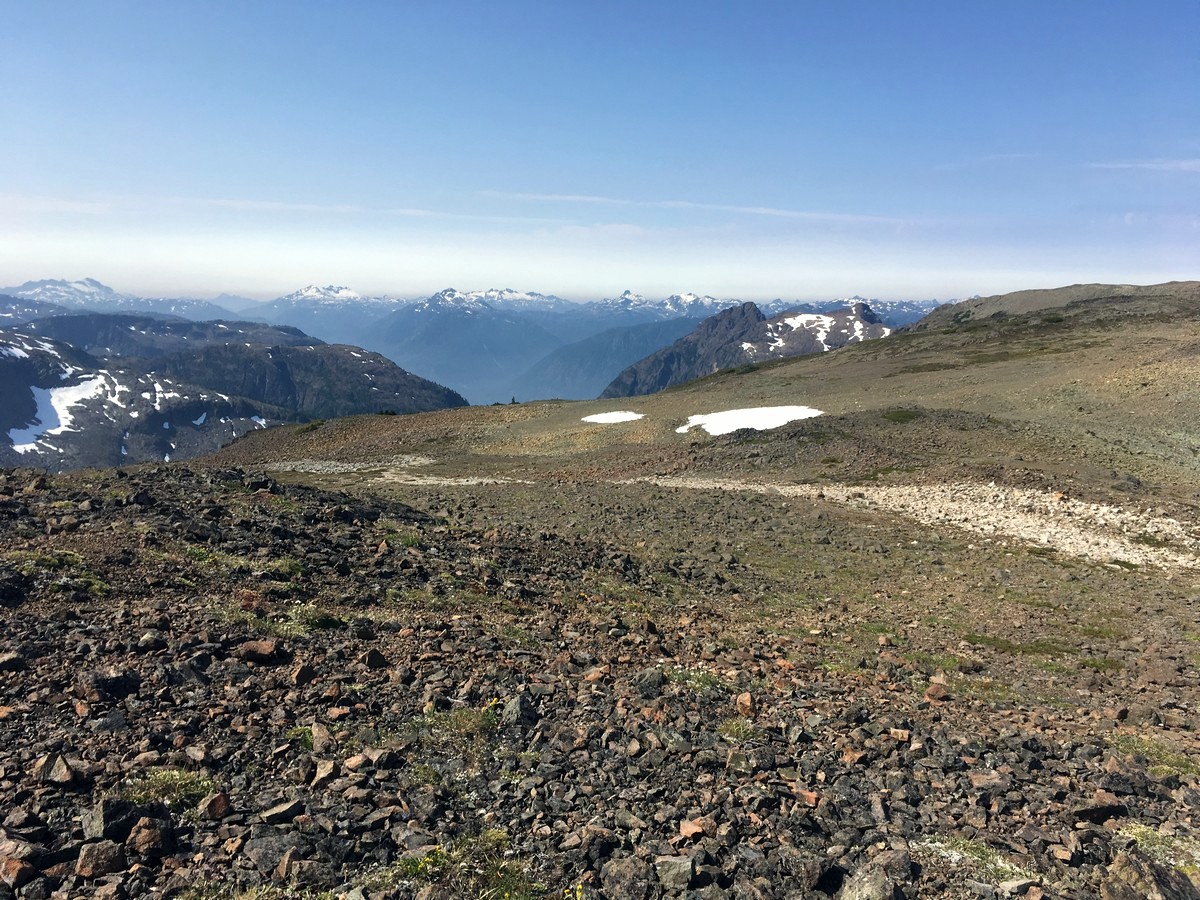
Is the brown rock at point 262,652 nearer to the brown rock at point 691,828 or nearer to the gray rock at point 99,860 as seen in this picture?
the gray rock at point 99,860

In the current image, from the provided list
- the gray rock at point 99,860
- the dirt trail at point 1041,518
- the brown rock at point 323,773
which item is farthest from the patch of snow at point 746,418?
the gray rock at point 99,860

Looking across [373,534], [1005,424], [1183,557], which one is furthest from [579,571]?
[1005,424]

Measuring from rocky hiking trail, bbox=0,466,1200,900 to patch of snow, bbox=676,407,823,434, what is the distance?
39116 millimetres

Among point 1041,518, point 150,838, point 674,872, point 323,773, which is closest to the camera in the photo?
point 150,838

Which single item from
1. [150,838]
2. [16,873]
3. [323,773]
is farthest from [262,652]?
[16,873]

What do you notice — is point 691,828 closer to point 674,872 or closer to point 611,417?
point 674,872

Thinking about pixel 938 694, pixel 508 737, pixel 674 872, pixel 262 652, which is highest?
pixel 262 652

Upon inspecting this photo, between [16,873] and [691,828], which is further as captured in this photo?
[691,828]

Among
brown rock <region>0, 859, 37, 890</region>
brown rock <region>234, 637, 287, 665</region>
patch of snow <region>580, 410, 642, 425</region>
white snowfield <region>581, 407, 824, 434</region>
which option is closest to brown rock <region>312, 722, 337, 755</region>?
brown rock <region>234, 637, 287, 665</region>

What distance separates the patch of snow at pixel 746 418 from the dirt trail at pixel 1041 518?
2113 centimetres

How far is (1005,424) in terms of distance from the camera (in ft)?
150

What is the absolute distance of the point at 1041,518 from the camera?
93.9 feet

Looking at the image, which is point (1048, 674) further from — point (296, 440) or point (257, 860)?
point (296, 440)

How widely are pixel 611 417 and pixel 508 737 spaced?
5686 cm
